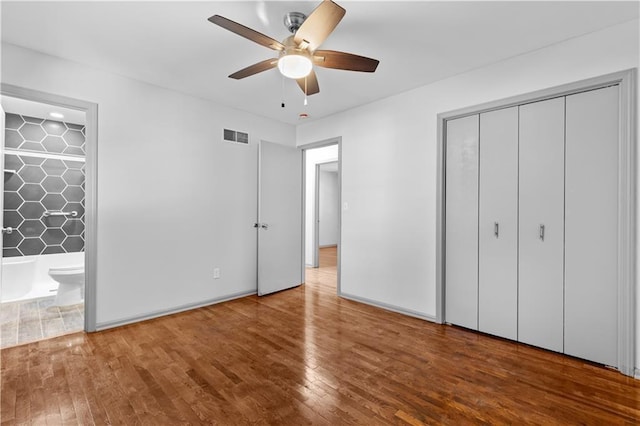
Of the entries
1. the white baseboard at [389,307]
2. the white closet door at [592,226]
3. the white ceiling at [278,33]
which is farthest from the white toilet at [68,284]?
the white closet door at [592,226]

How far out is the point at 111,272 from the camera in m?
3.05

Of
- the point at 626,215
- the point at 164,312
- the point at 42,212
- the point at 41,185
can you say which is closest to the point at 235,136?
the point at 164,312

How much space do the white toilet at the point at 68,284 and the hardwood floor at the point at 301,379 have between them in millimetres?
1172

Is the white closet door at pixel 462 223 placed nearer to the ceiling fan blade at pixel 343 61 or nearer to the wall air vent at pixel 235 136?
the ceiling fan blade at pixel 343 61

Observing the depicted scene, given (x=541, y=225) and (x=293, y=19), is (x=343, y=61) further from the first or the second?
(x=541, y=225)

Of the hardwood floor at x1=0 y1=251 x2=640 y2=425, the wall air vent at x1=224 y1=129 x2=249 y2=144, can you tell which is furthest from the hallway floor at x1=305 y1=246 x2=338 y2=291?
the wall air vent at x1=224 y1=129 x2=249 y2=144

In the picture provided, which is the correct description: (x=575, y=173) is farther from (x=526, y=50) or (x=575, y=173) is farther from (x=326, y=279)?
(x=326, y=279)

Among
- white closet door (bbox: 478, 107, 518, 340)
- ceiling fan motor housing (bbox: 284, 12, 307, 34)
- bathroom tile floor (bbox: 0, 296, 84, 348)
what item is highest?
ceiling fan motor housing (bbox: 284, 12, 307, 34)

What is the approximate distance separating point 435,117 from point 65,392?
3.91 meters

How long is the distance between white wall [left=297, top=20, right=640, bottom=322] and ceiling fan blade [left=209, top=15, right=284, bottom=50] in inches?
77.8

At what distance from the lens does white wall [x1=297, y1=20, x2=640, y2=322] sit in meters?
2.53

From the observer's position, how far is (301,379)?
2.15m

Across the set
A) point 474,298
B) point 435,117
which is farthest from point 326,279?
point 435,117

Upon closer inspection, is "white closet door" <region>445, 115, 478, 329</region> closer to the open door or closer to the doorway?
the doorway
